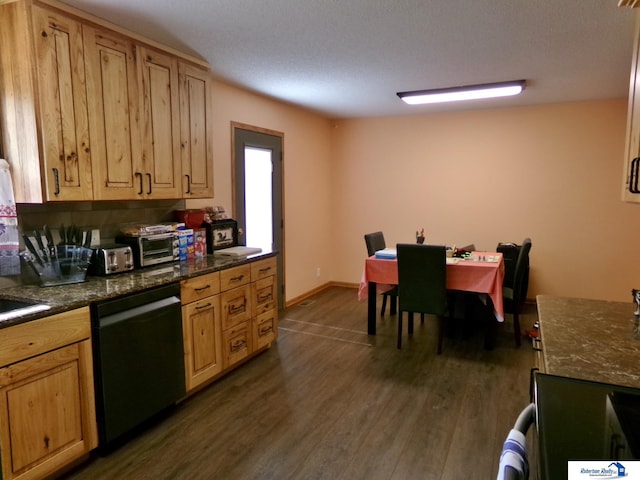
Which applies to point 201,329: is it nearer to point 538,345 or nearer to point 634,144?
point 538,345

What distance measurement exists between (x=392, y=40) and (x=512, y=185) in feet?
10.2

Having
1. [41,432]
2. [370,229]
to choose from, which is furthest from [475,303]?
[41,432]

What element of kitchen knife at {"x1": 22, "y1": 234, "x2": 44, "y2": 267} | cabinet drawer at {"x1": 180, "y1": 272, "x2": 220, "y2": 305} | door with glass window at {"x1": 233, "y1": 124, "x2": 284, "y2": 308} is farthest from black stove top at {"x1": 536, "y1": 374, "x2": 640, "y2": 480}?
door with glass window at {"x1": 233, "y1": 124, "x2": 284, "y2": 308}

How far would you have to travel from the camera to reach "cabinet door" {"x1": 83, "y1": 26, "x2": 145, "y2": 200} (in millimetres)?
2439

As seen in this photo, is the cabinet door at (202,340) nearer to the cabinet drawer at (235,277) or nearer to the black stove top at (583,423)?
the cabinet drawer at (235,277)

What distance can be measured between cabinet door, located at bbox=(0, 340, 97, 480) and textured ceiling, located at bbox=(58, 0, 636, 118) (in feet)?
6.30

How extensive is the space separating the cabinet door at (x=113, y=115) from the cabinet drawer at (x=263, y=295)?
3.98 feet

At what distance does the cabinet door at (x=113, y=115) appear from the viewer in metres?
2.44

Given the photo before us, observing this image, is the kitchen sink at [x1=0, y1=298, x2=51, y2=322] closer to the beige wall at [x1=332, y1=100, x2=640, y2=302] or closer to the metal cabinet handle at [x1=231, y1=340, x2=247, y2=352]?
the metal cabinet handle at [x1=231, y1=340, x2=247, y2=352]

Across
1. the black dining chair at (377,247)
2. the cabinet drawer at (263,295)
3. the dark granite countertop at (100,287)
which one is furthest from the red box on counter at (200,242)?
the black dining chair at (377,247)

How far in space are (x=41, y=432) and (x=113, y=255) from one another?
1083mm

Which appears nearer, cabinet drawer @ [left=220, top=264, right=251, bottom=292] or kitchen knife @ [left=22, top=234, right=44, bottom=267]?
kitchen knife @ [left=22, top=234, right=44, bottom=267]

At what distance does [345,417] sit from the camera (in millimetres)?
2664

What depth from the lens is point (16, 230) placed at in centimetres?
226
